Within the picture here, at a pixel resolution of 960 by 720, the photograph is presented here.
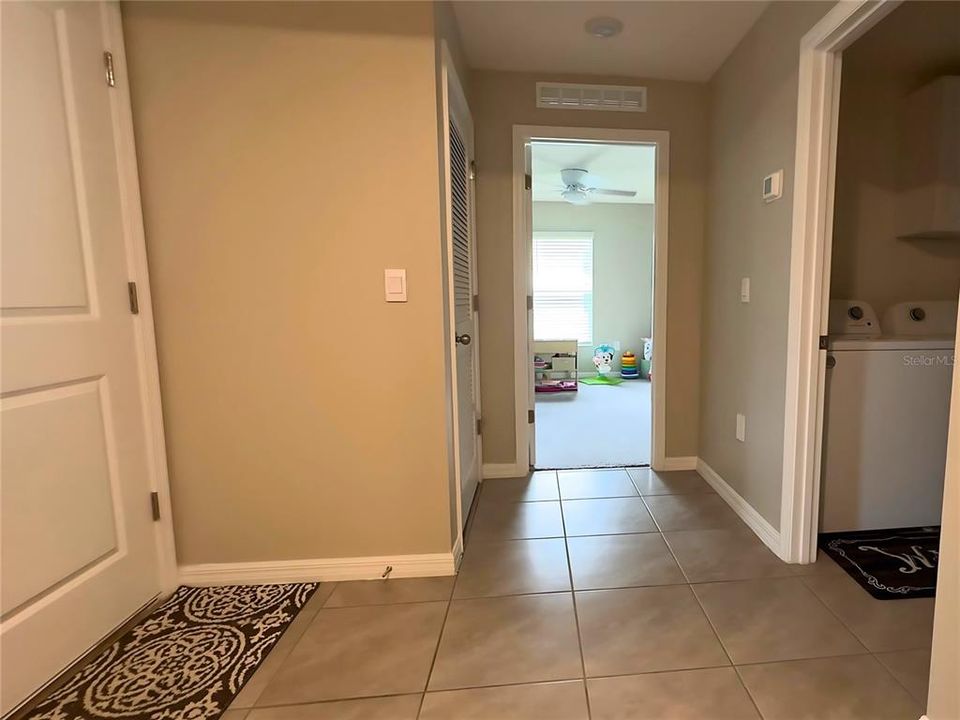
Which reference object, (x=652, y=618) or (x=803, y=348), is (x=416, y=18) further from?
(x=652, y=618)

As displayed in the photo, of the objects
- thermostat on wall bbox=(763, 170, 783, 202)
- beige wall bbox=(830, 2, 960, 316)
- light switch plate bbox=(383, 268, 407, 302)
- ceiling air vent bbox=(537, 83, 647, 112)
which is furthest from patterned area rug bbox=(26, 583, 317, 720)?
beige wall bbox=(830, 2, 960, 316)

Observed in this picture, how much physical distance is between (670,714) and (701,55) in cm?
277

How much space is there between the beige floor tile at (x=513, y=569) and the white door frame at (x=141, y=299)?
1.10m

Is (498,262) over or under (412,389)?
over

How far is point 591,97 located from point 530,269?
98 cm

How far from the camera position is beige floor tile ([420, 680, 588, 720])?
1182 millimetres

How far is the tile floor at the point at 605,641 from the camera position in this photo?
1.22 metres

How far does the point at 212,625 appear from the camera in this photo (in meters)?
1.54

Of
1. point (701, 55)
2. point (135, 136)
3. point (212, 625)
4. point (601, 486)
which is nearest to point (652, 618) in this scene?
point (601, 486)

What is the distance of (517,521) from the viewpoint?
2.24m

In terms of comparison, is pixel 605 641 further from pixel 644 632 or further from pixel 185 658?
pixel 185 658

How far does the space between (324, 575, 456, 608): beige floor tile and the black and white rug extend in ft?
Result: 5.11

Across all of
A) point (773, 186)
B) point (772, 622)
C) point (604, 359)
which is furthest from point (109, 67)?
point (604, 359)

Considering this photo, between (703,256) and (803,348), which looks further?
(703,256)
